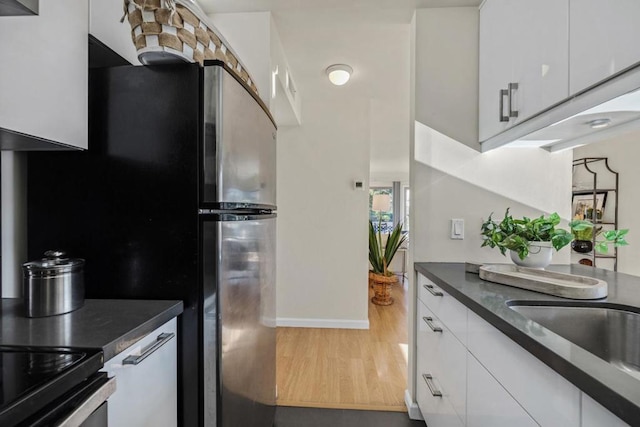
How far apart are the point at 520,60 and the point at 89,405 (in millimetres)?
1850

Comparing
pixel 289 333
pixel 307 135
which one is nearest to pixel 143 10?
pixel 307 135

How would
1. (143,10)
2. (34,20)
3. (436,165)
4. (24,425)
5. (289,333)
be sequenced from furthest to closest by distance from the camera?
(289,333)
(436,165)
(143,10)
(34,20)
(24,425)

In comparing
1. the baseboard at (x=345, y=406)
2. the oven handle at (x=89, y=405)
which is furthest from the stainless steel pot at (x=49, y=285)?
the baseboard at (x=345, y=406)

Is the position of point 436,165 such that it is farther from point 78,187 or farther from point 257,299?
point 78,187

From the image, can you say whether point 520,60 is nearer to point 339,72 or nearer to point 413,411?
point 339,72

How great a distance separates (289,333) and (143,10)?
2.76m

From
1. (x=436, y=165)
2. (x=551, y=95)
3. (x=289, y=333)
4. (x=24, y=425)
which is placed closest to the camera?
(x=24, y=425)

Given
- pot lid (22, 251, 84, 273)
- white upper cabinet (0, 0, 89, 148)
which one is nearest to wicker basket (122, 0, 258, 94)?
white upper cabinet (0, 0, 89, 148)

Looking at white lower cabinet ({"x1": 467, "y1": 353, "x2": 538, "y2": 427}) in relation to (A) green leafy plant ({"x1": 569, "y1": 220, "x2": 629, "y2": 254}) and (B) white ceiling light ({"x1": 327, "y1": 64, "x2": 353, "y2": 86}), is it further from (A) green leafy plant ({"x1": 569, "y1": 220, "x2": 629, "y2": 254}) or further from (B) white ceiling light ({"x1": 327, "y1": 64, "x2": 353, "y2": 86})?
(B) white ceiling light ({"x1": 327, "y1": 64, "x2": 353, "y2": 86})

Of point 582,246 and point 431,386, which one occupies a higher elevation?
point 582,246

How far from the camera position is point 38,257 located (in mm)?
1064

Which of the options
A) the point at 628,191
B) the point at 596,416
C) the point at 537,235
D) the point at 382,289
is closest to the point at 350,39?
the point at 537,235

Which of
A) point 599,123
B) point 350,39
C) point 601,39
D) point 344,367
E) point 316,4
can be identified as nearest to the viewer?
point 601,39

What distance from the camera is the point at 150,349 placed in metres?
0.83
